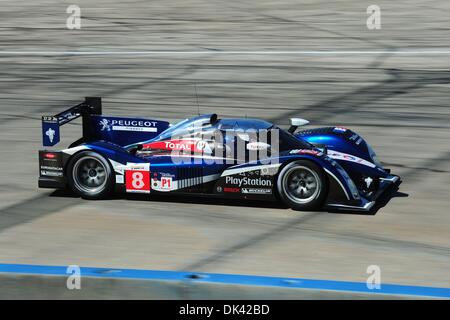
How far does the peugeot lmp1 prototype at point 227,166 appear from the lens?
9484mm

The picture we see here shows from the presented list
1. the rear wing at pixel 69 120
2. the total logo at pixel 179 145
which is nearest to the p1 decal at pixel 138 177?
the total logo at pixel 179 145

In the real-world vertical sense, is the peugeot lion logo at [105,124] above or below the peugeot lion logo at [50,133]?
above

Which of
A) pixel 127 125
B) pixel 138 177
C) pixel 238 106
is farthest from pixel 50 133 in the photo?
pixel 238 106

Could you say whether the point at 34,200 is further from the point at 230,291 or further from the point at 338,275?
the point at 230,291

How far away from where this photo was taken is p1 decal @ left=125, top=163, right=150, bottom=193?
9961 millimetres

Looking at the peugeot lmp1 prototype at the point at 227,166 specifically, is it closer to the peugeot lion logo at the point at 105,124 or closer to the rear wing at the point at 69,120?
the rear wing at the point at 69,120

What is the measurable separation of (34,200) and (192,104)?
5755 mm

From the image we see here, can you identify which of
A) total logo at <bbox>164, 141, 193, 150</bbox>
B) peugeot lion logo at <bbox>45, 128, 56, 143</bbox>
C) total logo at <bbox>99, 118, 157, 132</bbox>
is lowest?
total logo at <bbox>164, 141, 193, 150</bbox>

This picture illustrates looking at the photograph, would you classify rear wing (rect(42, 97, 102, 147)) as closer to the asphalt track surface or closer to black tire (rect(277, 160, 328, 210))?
the asphalt track surface

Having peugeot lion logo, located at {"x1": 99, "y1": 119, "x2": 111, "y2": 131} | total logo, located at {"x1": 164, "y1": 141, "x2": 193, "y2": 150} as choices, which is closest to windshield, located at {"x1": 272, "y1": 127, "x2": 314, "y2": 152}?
total logo, located at {"x1": 164, "y1": 141, "x2": 193, "y2": 150}

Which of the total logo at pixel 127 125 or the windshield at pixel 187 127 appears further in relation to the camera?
the total logo at pixel 127 125

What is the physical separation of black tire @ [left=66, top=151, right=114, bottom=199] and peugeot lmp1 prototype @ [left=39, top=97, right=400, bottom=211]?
11 millimetres

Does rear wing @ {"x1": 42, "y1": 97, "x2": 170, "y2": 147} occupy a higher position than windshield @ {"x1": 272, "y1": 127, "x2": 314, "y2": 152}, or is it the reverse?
rear wing @ {"x1": 42, "y1": 97, "x2": 170, "y2": 147}

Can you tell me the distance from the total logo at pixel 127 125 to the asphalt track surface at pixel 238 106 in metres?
0.96
